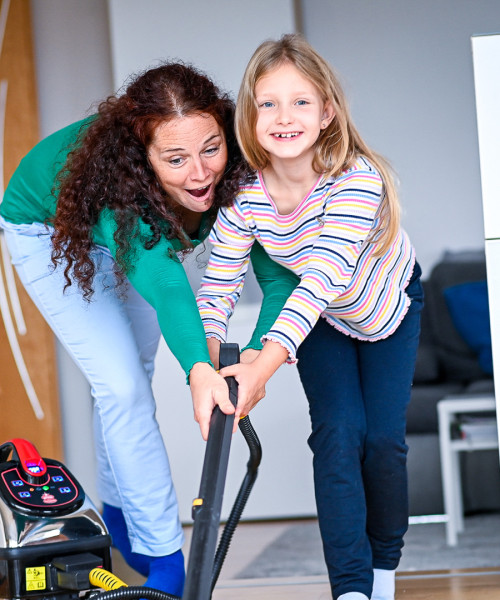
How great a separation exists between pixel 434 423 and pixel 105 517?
138 cm

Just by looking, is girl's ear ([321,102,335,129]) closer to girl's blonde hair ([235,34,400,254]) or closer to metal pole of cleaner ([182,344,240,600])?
girl's blonde hair ([235,34,400,254])

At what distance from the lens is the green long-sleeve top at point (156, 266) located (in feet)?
4.19

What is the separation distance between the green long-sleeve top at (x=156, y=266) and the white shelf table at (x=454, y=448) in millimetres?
1229

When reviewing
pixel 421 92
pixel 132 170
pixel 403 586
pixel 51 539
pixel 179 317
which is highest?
pixel 421 92

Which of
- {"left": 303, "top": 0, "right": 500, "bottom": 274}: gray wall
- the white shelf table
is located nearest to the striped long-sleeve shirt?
the white shelf table

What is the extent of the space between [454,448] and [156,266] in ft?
5.20

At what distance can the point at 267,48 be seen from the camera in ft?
5.00

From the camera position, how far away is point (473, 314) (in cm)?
314

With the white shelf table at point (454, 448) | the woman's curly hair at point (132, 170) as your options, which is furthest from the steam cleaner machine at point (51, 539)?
the white shelf table at point (454, 448)

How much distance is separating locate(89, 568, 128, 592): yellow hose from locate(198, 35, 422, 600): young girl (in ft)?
1.19

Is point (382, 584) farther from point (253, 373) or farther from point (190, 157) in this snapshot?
point (190, 157)

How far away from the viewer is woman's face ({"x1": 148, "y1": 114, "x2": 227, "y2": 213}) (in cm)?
146

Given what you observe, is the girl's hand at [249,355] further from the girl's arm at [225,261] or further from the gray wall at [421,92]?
the gray wall at [421,92]

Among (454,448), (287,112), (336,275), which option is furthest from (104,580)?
(454,448)
